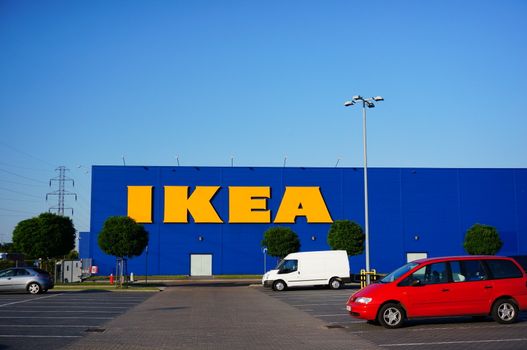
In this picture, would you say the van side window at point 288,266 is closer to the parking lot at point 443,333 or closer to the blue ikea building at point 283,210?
the parking lot at point 443,333

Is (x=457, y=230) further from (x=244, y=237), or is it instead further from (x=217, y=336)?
(x=217, y=336)

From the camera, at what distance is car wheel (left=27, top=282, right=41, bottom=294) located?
28.6m

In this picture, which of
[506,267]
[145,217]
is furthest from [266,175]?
[506,267]

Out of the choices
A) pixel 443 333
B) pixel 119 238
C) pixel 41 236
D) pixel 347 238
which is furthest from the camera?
pixel 347 238

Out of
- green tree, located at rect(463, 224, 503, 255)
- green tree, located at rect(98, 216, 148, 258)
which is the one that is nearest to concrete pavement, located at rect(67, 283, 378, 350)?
green tree, located at rect(98, 216, 148, 258)

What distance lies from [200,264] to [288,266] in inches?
774

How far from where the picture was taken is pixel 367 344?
38.6ft

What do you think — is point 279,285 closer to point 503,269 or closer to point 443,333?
point 503,269

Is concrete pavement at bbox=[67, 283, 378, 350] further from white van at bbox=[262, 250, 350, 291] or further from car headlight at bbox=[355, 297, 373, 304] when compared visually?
white van at bbox=[262, 250, 350, 291]

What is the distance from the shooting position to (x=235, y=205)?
5125cm

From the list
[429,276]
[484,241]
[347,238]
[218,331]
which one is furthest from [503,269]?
[484,241]

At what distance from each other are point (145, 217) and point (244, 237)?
27.7ft

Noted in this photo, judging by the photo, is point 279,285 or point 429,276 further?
point 279,285

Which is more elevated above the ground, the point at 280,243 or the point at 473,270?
the point at 280,243
